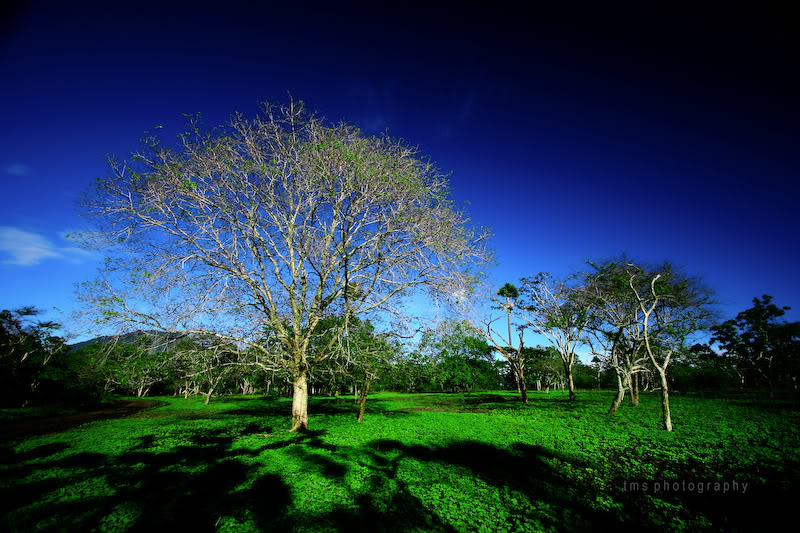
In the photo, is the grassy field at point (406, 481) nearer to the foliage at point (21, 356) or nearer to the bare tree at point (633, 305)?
the bare tree at point (633, 305)

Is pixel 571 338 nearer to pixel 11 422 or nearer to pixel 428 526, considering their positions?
pixel 428 526

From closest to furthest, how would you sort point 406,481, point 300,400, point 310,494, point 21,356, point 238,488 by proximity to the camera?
point 310,494
point 238,488
point 406,481
point 300,400
point 21,356

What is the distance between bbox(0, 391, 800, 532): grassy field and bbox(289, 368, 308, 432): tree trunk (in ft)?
1.98

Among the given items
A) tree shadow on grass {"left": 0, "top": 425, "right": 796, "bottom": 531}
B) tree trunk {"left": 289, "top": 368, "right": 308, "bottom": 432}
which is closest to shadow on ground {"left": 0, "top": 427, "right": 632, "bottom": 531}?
tree shadow on grass {"left": 0, "top": 425, "right": 796, "bottom": 531}

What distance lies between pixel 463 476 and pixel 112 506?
23.0ft

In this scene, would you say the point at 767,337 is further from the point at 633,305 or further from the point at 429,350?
the point at 429,350

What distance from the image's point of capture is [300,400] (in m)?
12.2

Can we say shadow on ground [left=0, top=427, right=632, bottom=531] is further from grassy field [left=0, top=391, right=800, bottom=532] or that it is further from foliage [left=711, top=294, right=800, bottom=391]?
foliage [left=711, top=294, right=800, bottom=391]

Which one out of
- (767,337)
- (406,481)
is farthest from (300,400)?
(767,337)

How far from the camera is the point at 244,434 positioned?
12.6 meters

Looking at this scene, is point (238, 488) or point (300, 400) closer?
point (238, 488)

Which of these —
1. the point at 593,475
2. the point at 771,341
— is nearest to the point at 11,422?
the point at 593,475

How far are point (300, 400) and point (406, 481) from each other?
6.34 metres

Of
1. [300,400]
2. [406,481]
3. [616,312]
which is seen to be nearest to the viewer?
[406,481]
